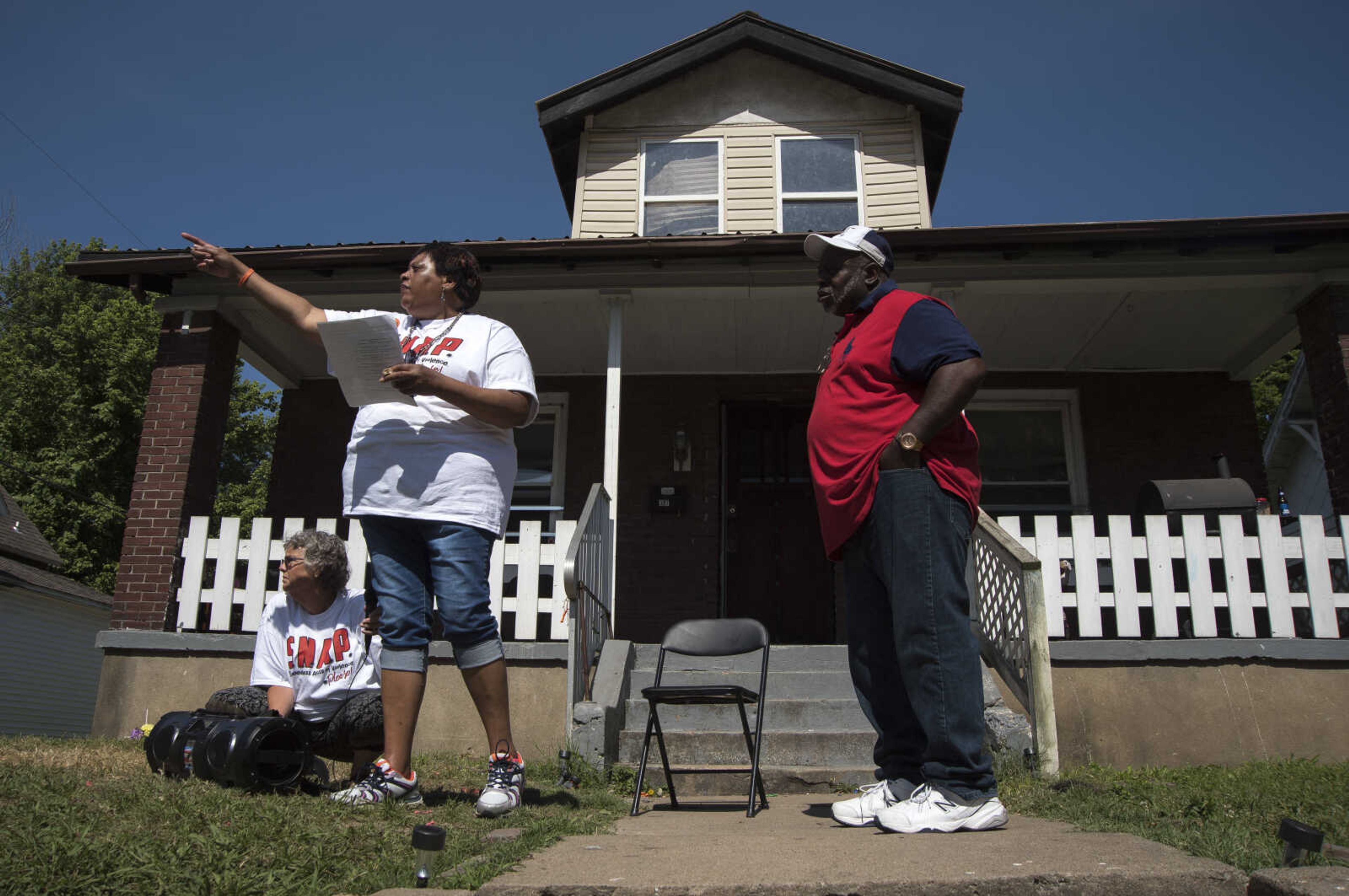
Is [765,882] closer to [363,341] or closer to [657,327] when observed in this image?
[363,341]

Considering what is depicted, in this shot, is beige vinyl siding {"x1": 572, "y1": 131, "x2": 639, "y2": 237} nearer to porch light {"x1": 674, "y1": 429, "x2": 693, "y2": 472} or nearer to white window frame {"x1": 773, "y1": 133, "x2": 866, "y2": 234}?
white window frame {"x1": 773, "y1": 133, "x2": 866, "y2": 234}

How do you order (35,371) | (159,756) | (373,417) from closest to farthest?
(373,417) < (159,756) < (35,371)

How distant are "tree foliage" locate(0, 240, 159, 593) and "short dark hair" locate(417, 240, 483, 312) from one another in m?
23.0

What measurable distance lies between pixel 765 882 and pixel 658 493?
7390mm

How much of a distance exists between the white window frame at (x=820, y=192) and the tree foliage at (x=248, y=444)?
2183 cm

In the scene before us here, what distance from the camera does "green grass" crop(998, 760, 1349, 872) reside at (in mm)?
2383

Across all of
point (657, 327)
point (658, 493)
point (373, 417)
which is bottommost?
point (373, 417)

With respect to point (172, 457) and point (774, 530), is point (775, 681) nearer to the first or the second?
point (774, 530)

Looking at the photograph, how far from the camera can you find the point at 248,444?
28906mm

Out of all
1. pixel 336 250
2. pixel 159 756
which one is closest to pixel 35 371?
pixel 336 250

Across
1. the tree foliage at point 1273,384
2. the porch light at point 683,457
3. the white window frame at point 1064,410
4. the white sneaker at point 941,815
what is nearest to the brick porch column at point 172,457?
the porch light at point 683,457

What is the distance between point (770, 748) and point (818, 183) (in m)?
6.82

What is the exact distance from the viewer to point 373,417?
121 inches

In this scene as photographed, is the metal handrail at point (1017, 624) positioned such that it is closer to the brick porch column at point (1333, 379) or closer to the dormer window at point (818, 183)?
the brick porch column at point (1333, 379)
